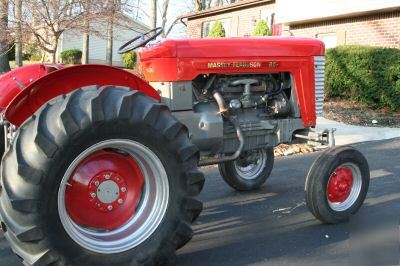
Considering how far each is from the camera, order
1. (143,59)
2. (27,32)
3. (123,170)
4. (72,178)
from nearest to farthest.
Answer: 1. (72,178)
2. (123,170)
3. (143,59)
4. (27,32)

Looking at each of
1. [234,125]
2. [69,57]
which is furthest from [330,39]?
[69,57]

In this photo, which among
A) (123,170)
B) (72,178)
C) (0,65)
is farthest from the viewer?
(0,65)

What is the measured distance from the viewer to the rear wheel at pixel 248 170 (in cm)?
533

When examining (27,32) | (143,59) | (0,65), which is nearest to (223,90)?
(143,59)

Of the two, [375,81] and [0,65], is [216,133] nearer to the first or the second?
[375,81]

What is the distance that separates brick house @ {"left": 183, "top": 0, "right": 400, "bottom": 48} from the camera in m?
13.0

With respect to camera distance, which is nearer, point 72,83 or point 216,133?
point 72,83

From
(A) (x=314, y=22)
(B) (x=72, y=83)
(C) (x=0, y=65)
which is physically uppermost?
(A) (x=314, y=22)

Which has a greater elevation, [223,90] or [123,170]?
[223,90]

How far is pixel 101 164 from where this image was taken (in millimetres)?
3268

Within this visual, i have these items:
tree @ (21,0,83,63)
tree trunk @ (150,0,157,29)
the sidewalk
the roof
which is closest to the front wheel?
the sidewalk

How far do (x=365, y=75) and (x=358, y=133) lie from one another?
3.25m

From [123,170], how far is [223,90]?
1443 mm

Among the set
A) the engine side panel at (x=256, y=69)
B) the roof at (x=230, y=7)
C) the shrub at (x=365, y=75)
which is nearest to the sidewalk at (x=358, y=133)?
the shrub at (x=365, y=75)
